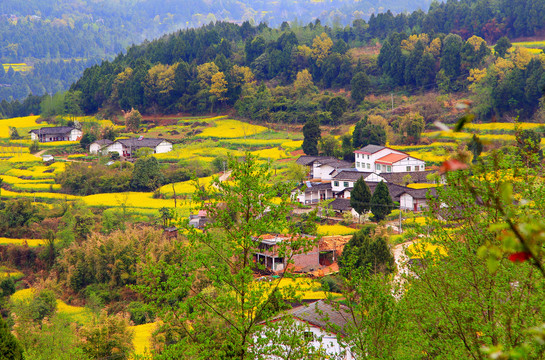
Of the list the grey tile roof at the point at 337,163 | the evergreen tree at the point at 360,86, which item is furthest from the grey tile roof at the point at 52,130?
the evergreen tree at the point at 360,86

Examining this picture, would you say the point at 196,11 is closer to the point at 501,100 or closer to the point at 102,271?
the point at 501,100

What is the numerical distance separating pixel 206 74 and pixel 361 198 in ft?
88.8

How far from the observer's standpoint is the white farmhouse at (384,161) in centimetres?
2573

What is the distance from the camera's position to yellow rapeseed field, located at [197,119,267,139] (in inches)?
1484

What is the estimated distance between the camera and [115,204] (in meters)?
25.1

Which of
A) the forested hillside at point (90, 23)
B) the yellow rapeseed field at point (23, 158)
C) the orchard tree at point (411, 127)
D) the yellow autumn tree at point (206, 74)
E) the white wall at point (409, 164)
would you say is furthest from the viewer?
the forested hillside at point (90, 23)

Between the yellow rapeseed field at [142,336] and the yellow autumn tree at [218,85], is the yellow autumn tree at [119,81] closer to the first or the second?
the yellow autumn tree at [218,85]

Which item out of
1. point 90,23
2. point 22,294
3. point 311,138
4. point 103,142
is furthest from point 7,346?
point 90,23

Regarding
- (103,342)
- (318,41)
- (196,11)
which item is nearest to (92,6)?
(196,11)

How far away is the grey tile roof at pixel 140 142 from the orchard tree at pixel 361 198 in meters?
17.7

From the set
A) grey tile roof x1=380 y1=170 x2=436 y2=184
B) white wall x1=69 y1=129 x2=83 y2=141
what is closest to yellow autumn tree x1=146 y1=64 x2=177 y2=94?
white wall x1=69 y1=129 x2=83 y2=141

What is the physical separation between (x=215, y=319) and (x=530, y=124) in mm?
27564

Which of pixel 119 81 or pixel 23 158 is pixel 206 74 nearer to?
pixel 119 81

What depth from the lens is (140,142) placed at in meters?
34.7
